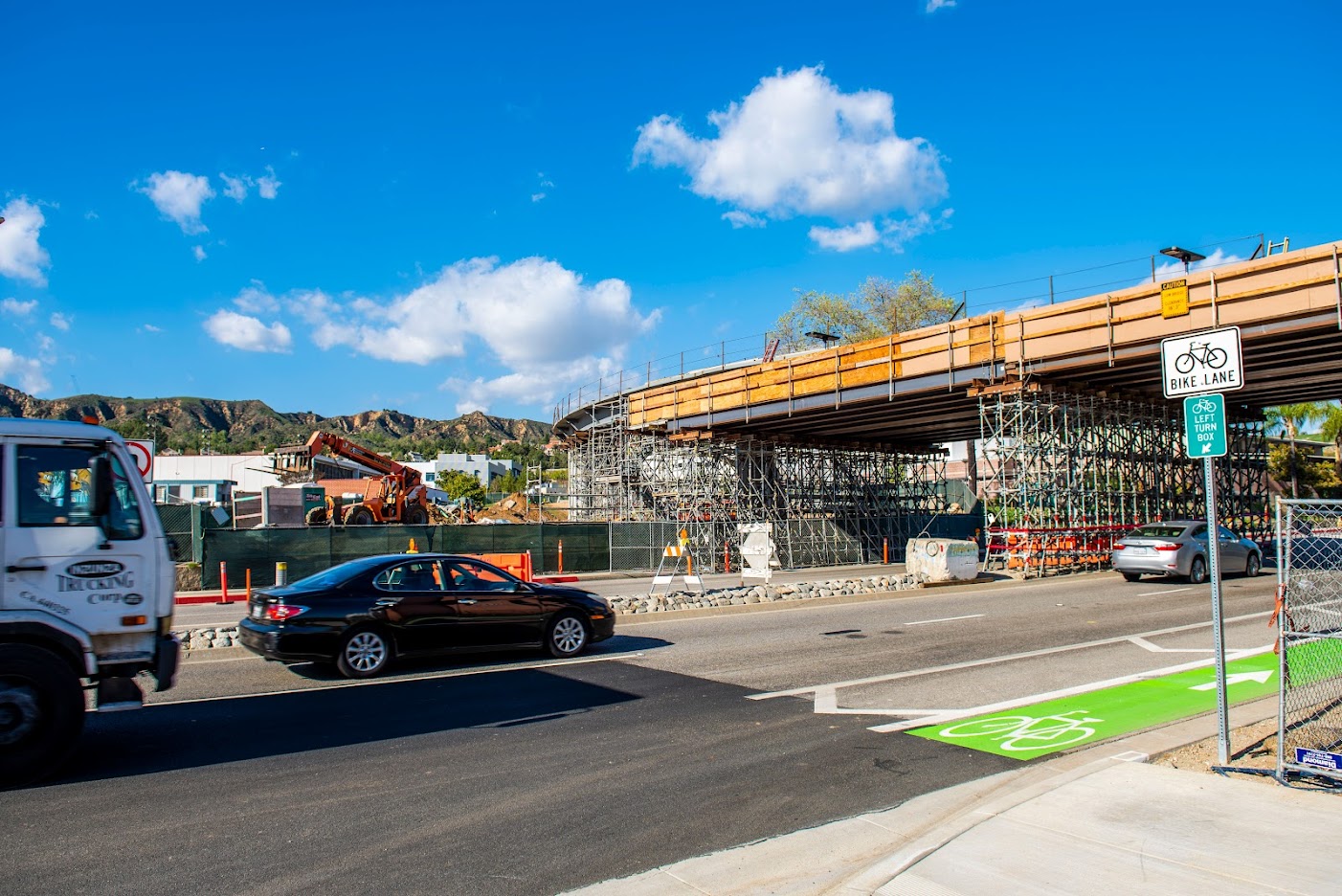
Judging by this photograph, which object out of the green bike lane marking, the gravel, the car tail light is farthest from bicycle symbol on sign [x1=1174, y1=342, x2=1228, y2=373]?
the gravel

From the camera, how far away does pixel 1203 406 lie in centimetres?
665

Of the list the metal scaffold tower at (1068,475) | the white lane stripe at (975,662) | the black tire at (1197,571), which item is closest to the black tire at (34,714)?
the white lane stripe at (975,662)

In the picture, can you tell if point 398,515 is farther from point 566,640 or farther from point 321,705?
point 321,705

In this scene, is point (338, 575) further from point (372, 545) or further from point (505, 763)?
point (372, 545)

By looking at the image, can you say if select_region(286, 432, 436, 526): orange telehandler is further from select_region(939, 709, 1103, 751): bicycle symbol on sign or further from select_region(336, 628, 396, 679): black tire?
select_region(939, 709, 1103, 751): bicycle symbol on sign

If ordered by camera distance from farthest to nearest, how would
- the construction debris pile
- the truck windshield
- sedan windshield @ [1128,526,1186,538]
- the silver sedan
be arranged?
1. the construction debris pile
2. sedan windshield @ [1128,526,1186,538]
3. the silver sedan
4. the truck windshield

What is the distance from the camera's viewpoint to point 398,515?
1351 inches

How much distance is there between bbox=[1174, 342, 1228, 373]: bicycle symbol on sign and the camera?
6.64 meters

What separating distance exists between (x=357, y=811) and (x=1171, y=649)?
1086 centimetres

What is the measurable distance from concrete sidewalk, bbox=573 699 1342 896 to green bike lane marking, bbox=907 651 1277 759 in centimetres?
125

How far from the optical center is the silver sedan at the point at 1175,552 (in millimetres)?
22031

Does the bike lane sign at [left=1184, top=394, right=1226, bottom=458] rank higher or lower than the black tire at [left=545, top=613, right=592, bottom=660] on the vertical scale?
higher

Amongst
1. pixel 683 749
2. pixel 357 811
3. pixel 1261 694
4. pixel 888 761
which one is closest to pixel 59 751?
pixel 357 811

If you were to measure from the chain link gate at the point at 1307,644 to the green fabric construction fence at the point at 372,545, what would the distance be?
20104mm
